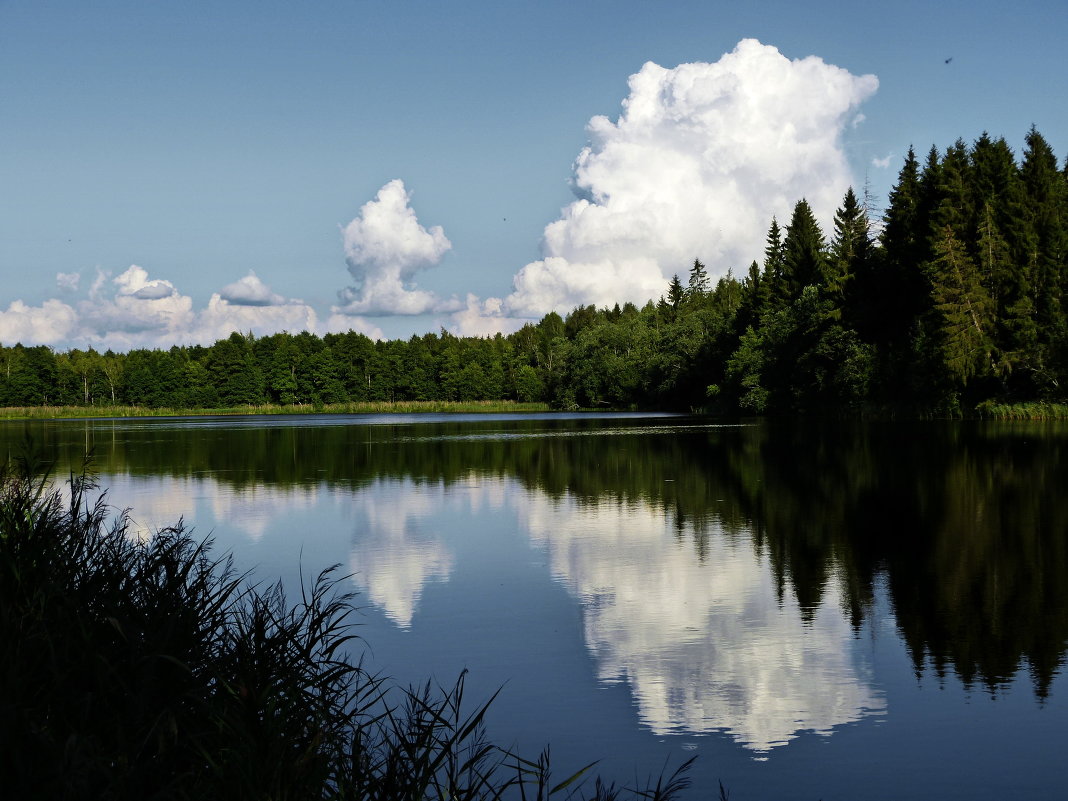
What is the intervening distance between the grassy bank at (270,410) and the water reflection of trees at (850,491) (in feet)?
234

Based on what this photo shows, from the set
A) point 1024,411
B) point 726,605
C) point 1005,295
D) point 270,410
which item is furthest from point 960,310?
point 270,410

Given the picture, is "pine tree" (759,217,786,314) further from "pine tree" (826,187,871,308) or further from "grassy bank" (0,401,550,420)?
"grassy bank" (0,401,550,420)

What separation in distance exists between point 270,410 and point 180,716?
5436 inches

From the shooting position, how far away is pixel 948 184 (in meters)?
66.6

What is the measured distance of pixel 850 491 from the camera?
2469 cm

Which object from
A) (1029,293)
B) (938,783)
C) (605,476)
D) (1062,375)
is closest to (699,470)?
(605,476)

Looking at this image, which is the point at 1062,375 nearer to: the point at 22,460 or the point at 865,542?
the point at 865,542

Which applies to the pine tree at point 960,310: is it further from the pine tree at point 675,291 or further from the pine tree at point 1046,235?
the pine tree at point 675,291

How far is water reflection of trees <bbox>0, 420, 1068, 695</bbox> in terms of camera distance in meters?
11.3

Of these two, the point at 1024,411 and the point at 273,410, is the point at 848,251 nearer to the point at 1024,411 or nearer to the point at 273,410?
the point at 1024,411

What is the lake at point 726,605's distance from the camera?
24.0 feet

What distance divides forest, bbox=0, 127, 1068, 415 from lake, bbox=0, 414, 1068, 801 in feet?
112

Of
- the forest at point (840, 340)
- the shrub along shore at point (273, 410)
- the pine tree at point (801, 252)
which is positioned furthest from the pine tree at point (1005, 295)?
the shrub along shore at point (273, 410)

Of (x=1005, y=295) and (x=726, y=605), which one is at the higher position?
(x=1005, y=295)
